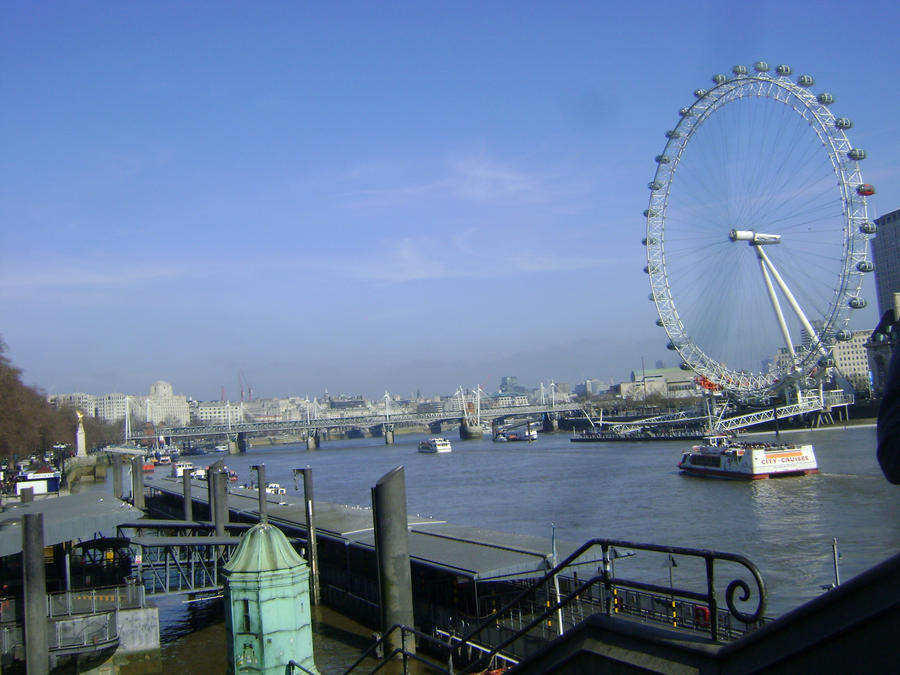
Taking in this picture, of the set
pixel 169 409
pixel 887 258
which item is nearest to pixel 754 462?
pixel 887 258

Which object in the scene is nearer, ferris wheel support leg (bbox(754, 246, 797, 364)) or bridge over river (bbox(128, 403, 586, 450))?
ferris wheel support leg (bbox(754, 246, 797, 364))

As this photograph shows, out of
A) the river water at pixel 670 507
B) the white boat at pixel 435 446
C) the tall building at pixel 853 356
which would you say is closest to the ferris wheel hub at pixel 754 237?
the river water at pixel 670 507

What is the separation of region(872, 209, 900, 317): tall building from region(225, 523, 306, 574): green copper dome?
79297mm

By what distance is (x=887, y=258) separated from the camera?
79.7 meters

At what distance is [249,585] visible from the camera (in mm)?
5020

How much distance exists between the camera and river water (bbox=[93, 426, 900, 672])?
50.9 feet

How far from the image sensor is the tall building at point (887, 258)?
75938mm

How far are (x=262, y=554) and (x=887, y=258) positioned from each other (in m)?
86.6

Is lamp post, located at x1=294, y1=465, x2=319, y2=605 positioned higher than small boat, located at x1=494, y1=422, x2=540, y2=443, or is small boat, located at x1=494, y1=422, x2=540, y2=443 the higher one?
lamp post, located at x1=294, y1=465, x2=319, y2=605

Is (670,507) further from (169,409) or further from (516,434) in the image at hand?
(169,409)

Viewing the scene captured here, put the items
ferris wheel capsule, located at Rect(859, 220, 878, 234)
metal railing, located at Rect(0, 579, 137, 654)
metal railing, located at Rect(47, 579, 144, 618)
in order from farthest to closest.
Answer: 1. ferris wheel capsule, located at Rect(859, 220, 878, 234)
2. metal railing, located at Rect(47, 579, 144, 618)
3. metal railing, located at Rect(0, 579, 137, 654)

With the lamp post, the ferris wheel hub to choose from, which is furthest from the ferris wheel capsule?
the lamp post

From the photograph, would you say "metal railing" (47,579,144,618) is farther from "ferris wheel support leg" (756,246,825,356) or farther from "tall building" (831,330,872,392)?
"tall building" (831,330,872,392)

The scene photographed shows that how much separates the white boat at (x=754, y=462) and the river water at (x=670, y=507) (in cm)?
57
